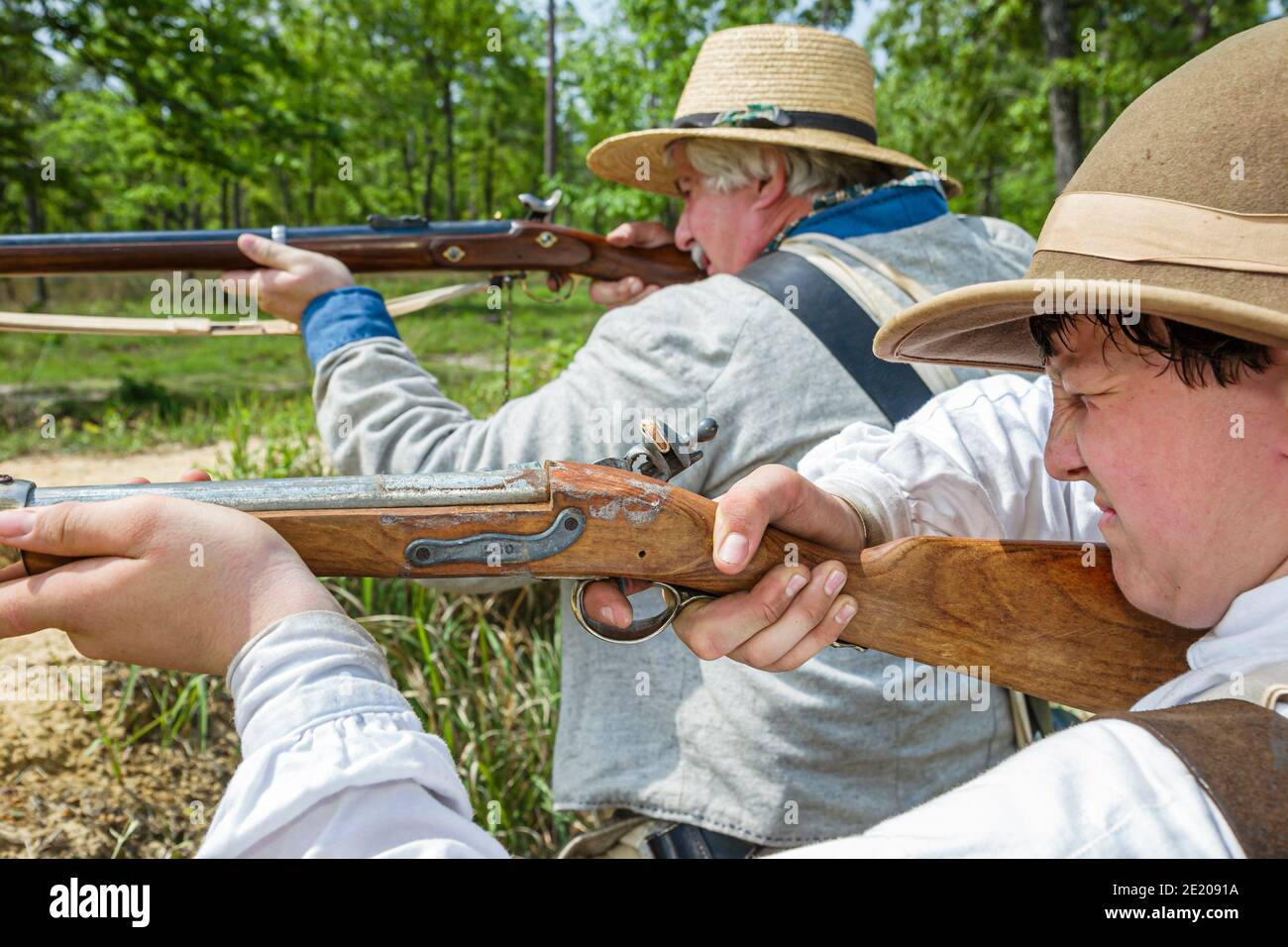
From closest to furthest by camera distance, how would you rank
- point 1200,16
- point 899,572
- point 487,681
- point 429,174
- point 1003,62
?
point 899,572 < point 487,681 < point 1200,16 < point 1003,62 < point 429,174

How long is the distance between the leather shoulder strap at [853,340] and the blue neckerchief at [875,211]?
328 mm

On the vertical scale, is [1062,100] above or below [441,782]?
above

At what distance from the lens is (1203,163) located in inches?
56.7

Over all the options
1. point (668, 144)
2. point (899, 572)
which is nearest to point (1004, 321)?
point (899, 572)

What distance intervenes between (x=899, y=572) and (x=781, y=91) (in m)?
2.15

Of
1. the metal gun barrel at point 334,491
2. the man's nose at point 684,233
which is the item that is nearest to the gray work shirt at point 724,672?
the metal gun barrel at point 334,491

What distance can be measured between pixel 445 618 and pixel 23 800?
169cm

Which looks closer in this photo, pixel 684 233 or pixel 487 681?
pixel 684 233

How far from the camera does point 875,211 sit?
10.3 feet

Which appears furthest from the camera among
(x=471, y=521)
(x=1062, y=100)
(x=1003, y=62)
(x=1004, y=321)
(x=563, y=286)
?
(x=1003, y=62)

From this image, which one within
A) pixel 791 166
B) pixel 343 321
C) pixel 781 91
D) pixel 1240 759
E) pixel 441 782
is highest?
pixel 781 91

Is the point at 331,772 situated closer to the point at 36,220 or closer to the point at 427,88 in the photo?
the point at 36,220

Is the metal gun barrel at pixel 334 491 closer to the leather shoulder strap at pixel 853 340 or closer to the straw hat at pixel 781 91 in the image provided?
the leather shoulder strap at pixel 853 340

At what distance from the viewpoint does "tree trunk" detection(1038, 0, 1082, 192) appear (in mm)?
14312
